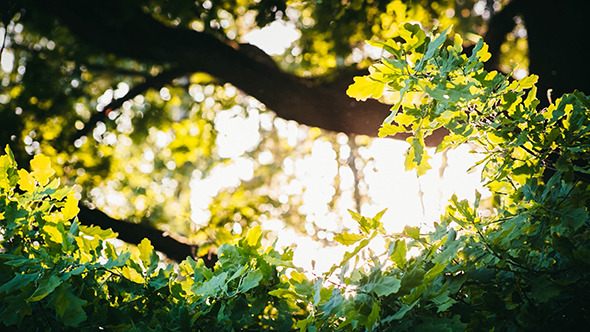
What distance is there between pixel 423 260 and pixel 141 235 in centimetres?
305

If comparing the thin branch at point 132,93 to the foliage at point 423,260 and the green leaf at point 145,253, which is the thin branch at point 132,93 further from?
the foliage at point 423,260

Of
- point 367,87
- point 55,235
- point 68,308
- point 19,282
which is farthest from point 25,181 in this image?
point 367,87

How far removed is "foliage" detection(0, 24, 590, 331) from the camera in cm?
128

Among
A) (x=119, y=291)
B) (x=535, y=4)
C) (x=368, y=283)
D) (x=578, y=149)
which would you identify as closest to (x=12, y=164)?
(x=119, y=291)

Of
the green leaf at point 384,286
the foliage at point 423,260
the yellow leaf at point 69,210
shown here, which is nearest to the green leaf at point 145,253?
the foliage at point 423,260

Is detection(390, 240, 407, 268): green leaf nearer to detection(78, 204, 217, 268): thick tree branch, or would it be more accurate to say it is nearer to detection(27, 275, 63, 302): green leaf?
detection(27, 275, 63, 302): green leaf

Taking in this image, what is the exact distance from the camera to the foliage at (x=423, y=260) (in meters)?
1.28

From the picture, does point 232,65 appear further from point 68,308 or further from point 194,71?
point 68,308

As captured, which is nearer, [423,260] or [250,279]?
[423,260]

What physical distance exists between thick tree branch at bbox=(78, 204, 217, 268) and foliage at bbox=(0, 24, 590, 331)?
1881 millimetres

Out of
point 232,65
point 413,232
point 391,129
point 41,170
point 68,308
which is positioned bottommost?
point 68,308

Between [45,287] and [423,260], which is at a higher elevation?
[423,260]

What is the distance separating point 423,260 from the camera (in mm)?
1408

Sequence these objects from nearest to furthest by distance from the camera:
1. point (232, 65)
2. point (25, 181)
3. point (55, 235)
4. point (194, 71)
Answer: point (55, 235), point (25, 181), point (232, 65), point (194, 71)
